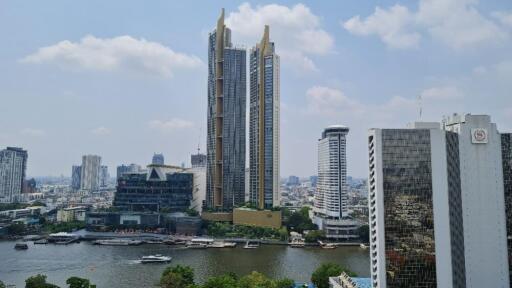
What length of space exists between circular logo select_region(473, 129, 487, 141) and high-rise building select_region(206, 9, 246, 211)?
42.7 meters

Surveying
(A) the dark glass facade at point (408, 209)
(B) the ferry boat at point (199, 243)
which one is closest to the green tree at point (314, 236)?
(B) the ferry boat at point (199, 243)

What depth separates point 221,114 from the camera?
60.7m

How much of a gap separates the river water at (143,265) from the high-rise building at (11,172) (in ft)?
139

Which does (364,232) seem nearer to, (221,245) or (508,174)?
(221,245)

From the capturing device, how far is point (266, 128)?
185ft

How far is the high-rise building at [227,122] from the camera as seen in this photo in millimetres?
60219

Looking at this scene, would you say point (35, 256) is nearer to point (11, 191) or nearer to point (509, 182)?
point (509, 182)

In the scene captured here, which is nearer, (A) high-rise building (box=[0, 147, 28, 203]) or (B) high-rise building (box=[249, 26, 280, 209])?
(B) high-rise building (box=[249, 26, 280, 209])

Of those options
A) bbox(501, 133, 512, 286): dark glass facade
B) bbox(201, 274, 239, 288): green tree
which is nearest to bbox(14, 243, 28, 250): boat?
bbox(201, 274, 239, 288): green tree

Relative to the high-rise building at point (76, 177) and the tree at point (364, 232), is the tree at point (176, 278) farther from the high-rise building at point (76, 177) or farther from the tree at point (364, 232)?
the high-rise building at point (76, 177)

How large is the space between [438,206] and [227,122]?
43.9 metres

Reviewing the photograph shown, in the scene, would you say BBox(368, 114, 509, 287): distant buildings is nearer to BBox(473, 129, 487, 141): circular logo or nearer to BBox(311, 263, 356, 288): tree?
BBox(473, 129, 487, 141): circular logo

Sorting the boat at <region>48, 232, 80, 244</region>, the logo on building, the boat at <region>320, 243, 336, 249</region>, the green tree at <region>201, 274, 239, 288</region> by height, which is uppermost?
the logo on building

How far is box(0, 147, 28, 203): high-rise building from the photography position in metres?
84.0
